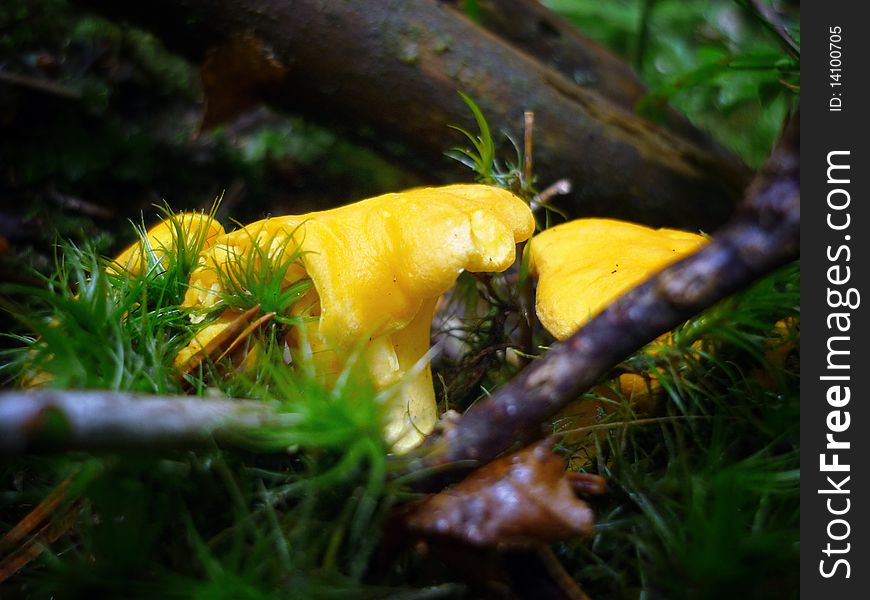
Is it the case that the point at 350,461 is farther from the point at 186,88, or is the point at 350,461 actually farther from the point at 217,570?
the point at 186,88

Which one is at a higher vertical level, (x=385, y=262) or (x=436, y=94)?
(x=436, y=94)

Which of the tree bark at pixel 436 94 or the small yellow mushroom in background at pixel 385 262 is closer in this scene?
the small yellow mushroom in background at pixel 385 262

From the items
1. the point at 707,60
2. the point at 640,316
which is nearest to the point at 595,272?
the point at 640,316

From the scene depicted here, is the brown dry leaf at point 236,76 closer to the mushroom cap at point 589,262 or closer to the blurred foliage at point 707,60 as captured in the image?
the mushroom cap at point 589,262

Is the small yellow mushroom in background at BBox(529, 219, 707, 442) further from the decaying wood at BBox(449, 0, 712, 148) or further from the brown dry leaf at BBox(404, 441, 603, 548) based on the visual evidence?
the decaying wood at BBox(449, 0, 712, 148)

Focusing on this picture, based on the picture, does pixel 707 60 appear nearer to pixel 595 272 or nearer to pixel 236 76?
pixel 595 272

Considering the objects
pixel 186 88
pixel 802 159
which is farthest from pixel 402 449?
pixel 186 88

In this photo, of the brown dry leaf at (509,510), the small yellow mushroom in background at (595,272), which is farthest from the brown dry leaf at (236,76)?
the brown dry leaf at (509,510)
